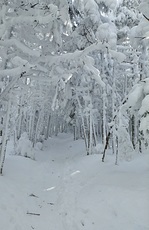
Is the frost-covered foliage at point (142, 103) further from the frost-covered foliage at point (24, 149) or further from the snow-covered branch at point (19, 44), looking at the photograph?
the frost-covered foliage at point (24, 149)

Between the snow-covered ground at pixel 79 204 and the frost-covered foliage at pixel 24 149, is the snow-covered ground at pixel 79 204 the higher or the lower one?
the higher one

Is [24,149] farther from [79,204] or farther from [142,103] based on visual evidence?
[142,103]

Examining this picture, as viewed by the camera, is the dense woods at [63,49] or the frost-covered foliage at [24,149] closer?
the dense woods at [63,49]

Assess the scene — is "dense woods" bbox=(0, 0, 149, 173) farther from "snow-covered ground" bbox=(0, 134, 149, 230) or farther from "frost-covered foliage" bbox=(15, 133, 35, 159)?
"snow-covered ground" bbox=(0, 134, 149, 230)

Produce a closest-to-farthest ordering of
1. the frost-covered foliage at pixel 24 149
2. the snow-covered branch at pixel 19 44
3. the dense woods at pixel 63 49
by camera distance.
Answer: the dense woods at pixel 63 49 → the snow-covered branch at pixel 19 44 → the frost-covered foliage at pixel 24 149

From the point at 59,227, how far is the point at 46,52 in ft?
19.4

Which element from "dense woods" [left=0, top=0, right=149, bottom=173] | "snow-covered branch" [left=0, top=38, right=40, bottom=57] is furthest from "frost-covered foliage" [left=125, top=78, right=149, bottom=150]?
"snow-covered branch" [left=0, top=38, right=40, bottom=57]

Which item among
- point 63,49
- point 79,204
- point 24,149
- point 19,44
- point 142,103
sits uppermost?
point 63,49

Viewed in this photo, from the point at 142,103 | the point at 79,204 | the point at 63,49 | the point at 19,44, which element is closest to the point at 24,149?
the point at 63,49

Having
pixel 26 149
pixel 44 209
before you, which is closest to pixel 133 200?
pixel 44 209

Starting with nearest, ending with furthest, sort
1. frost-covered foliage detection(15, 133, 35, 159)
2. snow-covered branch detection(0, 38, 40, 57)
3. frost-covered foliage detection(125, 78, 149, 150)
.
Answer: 1. frost-covered foliage detection(125, 78, 149, 150)
2. snow-covered branch detection(0, 38, 40, 57)
3. frost-covered foliage detection(15, 133, 35, 159)

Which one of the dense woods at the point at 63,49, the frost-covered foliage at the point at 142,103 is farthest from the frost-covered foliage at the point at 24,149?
the frost-covered foliage at the point at 142,103

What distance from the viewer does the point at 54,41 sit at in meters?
9.42

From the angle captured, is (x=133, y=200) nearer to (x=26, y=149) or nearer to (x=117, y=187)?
(x=117, y=187)
